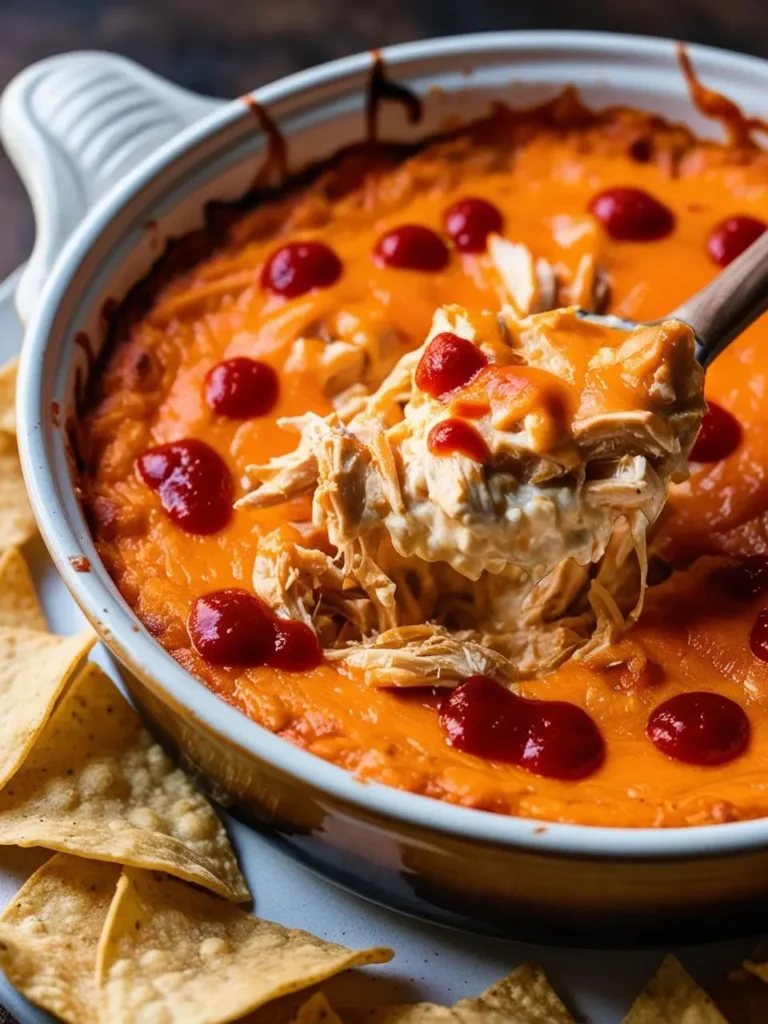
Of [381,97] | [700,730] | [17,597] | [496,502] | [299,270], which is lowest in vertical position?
[17,597]

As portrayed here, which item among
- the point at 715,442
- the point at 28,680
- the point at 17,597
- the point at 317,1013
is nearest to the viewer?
the point at 317,1013

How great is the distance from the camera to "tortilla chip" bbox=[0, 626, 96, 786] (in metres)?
3.70

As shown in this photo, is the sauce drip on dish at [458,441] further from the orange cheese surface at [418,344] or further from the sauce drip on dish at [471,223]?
the sauce drip on dish at [471,223]

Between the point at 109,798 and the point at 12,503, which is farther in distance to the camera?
the point at 12,503

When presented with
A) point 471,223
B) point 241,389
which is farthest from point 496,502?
point 471,223

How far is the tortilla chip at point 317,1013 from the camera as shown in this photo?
3.34 metres

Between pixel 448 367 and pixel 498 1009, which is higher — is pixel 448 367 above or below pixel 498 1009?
above

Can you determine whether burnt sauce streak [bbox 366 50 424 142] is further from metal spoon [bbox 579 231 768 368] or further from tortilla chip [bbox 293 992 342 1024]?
tortilla chip [bbox 293 992 342 1024]

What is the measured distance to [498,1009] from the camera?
3447 mm

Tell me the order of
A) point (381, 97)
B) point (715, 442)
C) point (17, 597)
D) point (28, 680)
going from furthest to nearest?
point (381, 97), point (17, 597), point (715, 442), point (28, 680)

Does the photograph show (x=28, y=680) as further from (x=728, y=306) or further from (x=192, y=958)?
(x=728, y=306)

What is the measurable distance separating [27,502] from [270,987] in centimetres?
200

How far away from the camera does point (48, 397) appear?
163 inches

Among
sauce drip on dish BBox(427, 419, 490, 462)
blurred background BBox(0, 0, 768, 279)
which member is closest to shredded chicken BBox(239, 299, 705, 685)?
sauce drip on dish BBox(427, 419, 490, 462)
